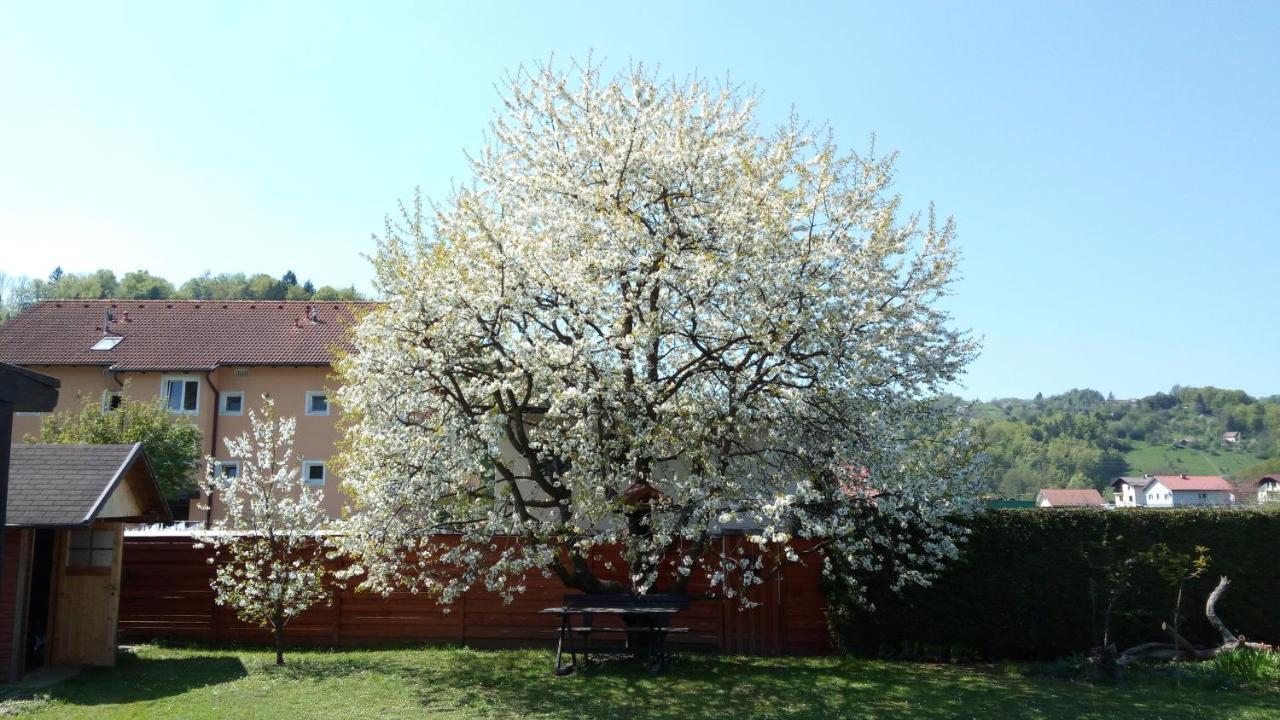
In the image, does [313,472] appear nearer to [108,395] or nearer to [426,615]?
[108,395]

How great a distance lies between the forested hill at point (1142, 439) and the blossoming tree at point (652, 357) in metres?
92.1

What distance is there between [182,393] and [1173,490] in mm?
90491

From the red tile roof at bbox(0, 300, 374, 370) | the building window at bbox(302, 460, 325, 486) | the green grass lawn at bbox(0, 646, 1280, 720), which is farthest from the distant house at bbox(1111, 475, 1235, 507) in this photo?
the green grass lawn at bbox(0, 646, 1280, 720)

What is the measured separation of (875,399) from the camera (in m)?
12.7

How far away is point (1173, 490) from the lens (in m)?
94.4

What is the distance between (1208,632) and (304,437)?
2711 centimetres

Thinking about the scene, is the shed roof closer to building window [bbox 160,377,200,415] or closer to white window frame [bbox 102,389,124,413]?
white window frame [bbox 102,389,124,413]

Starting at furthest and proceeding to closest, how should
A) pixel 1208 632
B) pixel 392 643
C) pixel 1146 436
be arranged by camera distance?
pixel 1146 436
pixel 392 643
pixel 1208 632

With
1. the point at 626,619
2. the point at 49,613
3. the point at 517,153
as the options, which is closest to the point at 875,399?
the point at 626,619

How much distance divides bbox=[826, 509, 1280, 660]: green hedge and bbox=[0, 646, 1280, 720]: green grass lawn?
0.82m

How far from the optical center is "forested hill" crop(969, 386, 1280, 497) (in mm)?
111062

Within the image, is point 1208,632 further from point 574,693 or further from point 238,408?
point 238,408

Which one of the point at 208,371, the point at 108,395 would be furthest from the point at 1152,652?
the point at 108,395

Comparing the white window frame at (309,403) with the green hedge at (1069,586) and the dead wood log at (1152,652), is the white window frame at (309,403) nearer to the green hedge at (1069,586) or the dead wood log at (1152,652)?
the green hedge at (1069,586)
